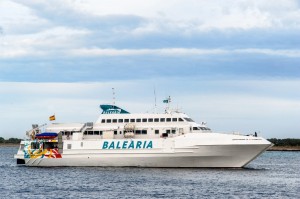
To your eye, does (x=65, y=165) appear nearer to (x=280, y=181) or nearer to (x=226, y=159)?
(x=226, y=159)

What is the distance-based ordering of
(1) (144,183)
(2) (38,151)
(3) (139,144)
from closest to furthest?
(1) (144,183) < (3) (139,144) < (2) (38,151)

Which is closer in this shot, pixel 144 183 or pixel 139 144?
pixel 144 183

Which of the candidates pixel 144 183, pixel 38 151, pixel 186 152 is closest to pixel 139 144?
pixel 186 152

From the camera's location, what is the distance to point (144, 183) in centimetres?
4294

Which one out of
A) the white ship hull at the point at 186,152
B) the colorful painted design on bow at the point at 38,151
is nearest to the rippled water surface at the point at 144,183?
the white ship hull at the point at 186,152

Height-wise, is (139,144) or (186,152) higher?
(139,144)

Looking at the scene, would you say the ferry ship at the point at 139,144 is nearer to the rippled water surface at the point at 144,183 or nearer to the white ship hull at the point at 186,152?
the white ship hull at the point at 186,152

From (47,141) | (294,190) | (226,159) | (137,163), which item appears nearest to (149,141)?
(137,163)

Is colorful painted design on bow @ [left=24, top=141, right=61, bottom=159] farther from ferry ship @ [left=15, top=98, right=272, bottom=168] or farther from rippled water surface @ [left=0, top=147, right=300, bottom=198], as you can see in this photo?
rippled water surface @ [left=0, top=147, right=300, bottom=198]

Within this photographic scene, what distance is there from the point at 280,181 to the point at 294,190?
5760 mm

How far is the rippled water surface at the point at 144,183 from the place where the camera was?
38.1 m

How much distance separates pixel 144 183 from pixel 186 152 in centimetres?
970

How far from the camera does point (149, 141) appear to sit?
52.7 meters

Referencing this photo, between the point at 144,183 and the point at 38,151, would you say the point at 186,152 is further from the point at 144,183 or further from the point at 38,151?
the point at 38,151
